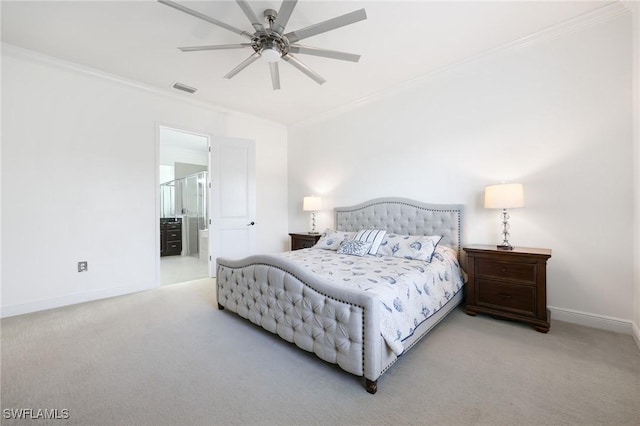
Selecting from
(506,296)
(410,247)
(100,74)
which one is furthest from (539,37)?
(100,74)

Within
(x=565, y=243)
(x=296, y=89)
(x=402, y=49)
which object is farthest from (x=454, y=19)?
(x=565, y=243)

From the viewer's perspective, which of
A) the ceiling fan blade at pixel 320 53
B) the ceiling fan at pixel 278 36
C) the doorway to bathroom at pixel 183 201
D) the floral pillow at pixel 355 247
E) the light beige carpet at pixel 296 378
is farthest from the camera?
the doorway to bathroom at pixel 183 201

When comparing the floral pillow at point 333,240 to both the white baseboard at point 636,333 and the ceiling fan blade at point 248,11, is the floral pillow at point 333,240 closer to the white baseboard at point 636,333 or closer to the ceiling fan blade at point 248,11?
the ceiling fan blade at point 248,11

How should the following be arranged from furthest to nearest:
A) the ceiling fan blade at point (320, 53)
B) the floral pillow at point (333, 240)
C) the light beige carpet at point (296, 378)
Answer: the floral pillow at point (333, 240), the ceiling fan blade at point (320, 53), the light beige carpet at point (296, 378)

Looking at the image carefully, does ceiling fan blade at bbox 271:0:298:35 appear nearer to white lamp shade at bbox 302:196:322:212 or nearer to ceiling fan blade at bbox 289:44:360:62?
ceiling fan blade at bbox 289:44:360:62

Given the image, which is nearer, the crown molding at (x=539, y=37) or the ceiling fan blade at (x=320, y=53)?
the ceiling fan blade at (x=320, y=53)

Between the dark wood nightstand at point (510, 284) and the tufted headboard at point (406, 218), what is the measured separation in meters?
0.48

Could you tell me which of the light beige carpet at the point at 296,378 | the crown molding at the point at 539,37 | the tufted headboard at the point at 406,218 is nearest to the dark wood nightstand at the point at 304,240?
the tufted headboard at the point at 406,218

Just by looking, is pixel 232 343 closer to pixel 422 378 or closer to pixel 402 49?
pixel 422 378

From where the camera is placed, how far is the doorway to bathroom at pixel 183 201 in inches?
244

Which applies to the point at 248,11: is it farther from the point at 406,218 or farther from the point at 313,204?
the point at 313,204

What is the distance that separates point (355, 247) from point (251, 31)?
8.54 feet

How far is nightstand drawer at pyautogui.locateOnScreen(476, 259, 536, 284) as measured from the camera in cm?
249

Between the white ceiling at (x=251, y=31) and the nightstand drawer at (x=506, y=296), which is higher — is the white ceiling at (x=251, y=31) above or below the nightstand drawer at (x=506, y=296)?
above
